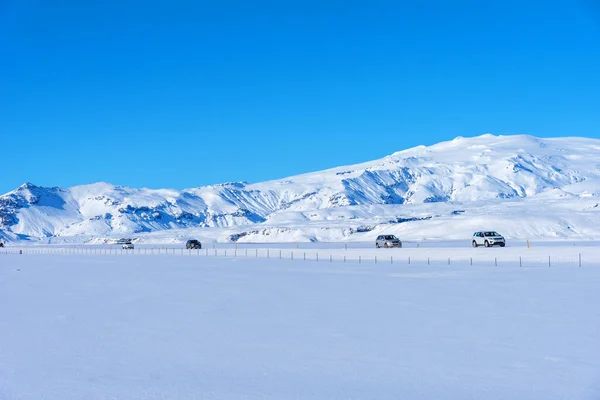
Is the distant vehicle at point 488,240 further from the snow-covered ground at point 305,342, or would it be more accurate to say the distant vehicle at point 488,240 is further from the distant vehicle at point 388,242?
the snow-covered ground at point 305,342

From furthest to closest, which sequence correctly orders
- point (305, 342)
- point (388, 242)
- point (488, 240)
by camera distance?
point (388, 242) → point (488, 240) → point (305, 342)

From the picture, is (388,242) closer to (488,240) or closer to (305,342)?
(488,240)

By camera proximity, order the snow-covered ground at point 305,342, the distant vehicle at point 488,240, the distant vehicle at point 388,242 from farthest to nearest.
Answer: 1. the distant vehicle at point 388,242
2. the distant vehicle at point 488,240
3. the snow-covered ground at point 305,342

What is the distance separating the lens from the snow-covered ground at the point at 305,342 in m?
12.8

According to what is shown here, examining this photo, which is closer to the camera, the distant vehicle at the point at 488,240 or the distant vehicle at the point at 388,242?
the distant vehicle at the point at 488,240

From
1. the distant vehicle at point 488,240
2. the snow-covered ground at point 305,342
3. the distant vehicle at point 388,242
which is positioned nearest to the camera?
the snow-covered ground at point 305,342

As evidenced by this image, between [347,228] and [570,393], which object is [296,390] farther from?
[347,228]

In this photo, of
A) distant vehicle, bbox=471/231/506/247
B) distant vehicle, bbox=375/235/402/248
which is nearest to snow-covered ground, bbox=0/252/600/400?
distant vehicle, bbox=471/231/506/247

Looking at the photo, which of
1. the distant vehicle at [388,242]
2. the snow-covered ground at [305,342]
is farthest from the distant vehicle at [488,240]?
the snow-covered ground at [305,342]

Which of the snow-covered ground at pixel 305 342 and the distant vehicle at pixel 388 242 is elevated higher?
the distant vehicle at pixel 388 242

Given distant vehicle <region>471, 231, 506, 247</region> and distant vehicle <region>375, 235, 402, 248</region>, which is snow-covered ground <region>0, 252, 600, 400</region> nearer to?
distant vehicle <region>471, 231, 506, 247</region>

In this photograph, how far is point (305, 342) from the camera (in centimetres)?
1734

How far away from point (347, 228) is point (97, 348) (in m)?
148

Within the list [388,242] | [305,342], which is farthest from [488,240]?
[305,342]
